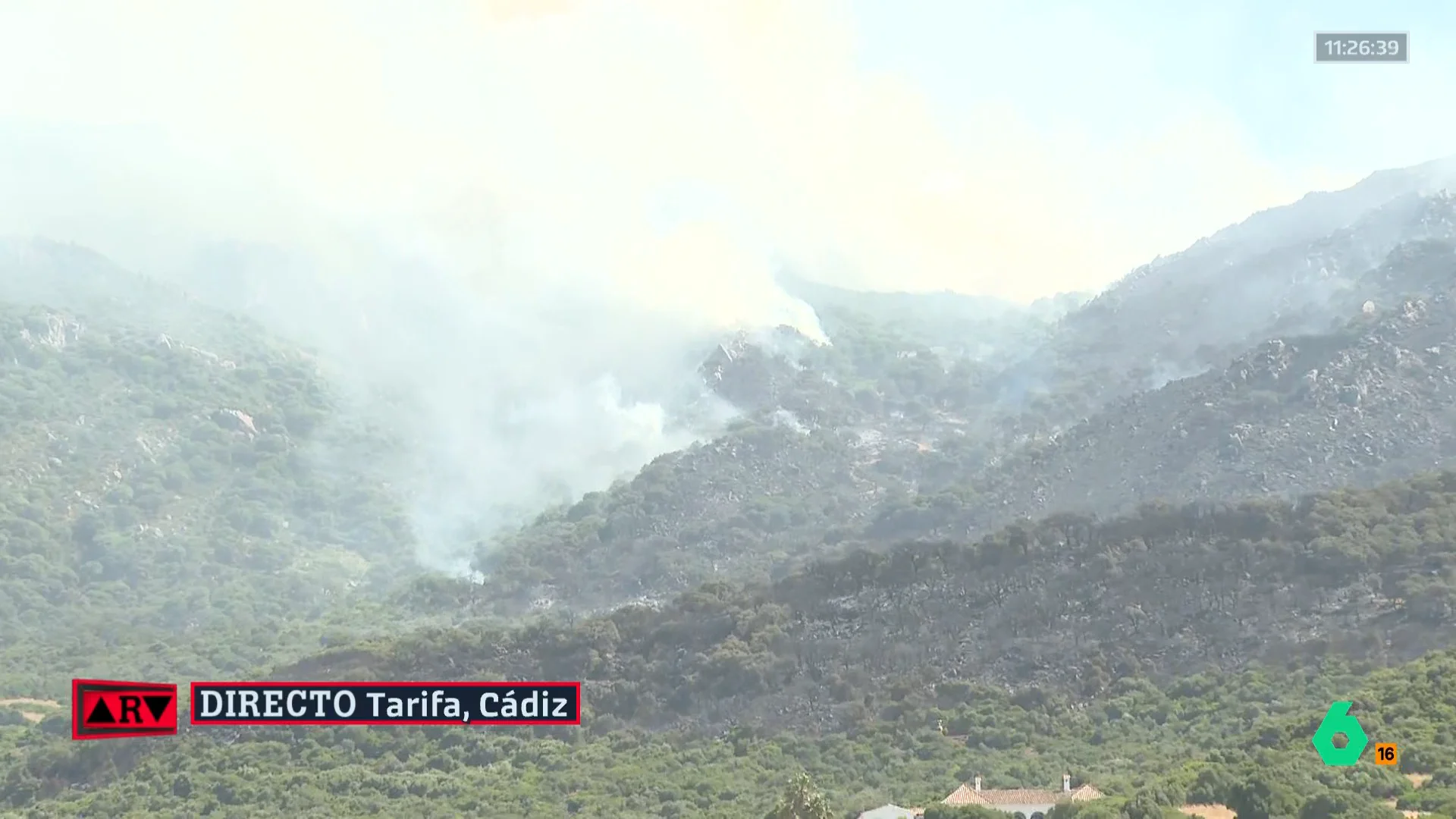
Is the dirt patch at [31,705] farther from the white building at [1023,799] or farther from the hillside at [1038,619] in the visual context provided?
the white building at [1023,799]

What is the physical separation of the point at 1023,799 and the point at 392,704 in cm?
5636

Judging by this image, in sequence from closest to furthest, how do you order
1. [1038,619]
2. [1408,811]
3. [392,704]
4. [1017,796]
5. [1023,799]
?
[1408,811], [1023,799], [1017,796], [1038,619], [392,704]

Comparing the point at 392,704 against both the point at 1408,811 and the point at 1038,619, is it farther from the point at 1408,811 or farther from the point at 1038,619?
the point at 1408,811

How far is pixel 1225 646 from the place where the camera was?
13625 centimetres

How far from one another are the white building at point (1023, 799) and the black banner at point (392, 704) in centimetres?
3327

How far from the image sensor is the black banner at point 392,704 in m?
130

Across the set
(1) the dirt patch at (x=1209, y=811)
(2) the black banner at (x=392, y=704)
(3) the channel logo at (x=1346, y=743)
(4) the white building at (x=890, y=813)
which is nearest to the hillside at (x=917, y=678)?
(2) the black banner at (x=392, y=704)

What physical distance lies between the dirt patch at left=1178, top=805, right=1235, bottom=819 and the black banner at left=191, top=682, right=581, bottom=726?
158 ft

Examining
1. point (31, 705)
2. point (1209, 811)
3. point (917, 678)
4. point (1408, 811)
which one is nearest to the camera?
point (1408, 811)

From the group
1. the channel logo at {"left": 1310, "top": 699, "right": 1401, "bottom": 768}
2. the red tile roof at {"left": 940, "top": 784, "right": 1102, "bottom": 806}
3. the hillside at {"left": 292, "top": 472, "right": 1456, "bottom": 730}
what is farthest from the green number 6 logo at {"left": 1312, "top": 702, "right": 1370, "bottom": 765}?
the hillside at {"left": 292, "top": 472, "right": 1456, "bottom": 730}

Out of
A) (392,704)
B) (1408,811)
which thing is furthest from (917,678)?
(1408,811)

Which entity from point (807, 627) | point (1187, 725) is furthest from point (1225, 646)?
point (807, 627)

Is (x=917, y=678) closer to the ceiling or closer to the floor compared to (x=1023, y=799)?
closer to the ceiling

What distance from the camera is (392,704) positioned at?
147 m
